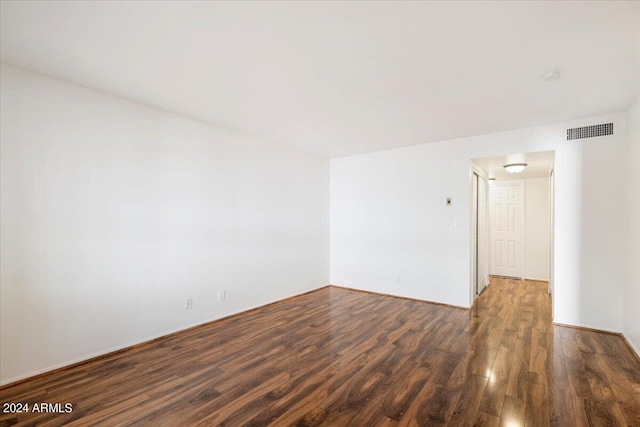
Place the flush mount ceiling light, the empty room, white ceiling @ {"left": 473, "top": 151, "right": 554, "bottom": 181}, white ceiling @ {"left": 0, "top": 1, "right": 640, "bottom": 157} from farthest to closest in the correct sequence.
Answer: the flush mount ceiling light
white ceiling @ {"left": 473, "top": 151, "right": 554, "bottom": 181}
the empty room
white ceiling @ {"left": 0, "top": 1, "right": 640, "bottom": 157}

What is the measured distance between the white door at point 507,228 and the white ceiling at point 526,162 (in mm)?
701

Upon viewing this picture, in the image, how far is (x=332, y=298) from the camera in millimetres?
4965

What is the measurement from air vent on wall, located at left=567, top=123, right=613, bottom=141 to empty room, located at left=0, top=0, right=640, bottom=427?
0.02 metres

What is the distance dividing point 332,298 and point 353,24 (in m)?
4.13

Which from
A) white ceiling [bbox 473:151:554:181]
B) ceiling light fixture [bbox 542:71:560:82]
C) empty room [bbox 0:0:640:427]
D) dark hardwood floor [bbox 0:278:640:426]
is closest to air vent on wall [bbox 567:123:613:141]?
empty room [bbox 0:0:640:427]

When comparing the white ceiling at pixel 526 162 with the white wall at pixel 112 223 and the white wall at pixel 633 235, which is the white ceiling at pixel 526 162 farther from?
the white wall at pixel 112 223

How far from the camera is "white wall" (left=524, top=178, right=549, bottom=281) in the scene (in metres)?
6.25

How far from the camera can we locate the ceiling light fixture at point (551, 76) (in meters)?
2.44

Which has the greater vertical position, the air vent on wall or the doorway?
the air vent on wall

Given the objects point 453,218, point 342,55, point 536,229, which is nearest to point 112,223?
point 342,55

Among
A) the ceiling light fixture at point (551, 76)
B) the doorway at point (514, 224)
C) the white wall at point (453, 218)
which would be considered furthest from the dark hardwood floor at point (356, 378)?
the ceiling light fixture at point (551, 76)

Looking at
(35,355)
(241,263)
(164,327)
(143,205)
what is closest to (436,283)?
(241,263)

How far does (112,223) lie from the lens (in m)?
2.92

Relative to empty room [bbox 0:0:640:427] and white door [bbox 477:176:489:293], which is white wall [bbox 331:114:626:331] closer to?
empty room [bbox 0:0:640:427]
